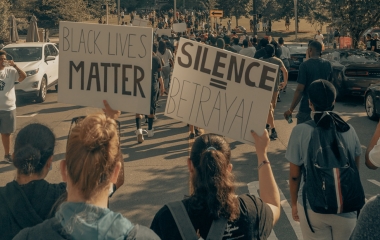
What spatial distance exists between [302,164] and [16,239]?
2.58 m

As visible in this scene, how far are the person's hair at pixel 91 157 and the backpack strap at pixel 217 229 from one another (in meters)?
0.70

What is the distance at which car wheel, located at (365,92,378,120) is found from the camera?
13.3m

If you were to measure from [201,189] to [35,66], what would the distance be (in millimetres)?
14423

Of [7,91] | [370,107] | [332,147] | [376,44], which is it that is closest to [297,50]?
[376,44]

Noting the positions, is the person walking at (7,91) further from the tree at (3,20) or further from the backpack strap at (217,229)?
the tree at (3,20)

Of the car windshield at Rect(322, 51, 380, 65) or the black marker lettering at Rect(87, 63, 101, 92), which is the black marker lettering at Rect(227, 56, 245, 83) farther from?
the car windshield at Rect(322, 51, 380, 65)

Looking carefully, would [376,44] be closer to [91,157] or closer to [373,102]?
[373,102]

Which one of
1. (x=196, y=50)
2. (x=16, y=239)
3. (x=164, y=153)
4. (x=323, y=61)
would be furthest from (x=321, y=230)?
(x=164, y=153)

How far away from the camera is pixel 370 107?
13570mm

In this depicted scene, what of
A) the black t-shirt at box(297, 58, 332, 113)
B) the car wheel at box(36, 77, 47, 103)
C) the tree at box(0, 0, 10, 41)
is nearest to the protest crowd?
the black t-shirt at box(297, 58, 332, 113)

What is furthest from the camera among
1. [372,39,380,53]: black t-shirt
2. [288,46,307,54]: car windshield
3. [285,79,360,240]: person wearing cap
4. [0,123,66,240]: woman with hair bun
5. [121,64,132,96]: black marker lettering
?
[372,39,380,53]: black t-shirt

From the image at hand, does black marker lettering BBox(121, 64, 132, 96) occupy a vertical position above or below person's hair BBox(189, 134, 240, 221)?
above

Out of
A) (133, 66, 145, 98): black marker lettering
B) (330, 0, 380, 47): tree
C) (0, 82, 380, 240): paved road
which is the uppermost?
(330, 0, 380, 47): tree

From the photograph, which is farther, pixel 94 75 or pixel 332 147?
pixel 94 75
